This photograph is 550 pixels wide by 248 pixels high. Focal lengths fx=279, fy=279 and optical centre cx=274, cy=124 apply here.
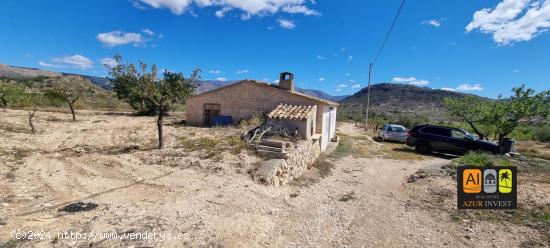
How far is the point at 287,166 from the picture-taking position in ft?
30.4

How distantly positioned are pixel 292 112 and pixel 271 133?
2.12m

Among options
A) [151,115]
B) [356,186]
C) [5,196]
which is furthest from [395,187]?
[151,115]

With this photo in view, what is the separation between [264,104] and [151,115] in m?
17.7

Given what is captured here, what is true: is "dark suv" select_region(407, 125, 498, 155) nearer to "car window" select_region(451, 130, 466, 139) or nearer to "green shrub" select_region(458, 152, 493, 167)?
"car window" select_region(451, 130, 466, 139)

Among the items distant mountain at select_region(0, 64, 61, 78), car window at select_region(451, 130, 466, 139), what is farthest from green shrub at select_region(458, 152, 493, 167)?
distant mountain at select_region(0, 64, 61, 78)

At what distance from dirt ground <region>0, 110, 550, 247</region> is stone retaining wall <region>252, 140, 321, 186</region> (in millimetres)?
370

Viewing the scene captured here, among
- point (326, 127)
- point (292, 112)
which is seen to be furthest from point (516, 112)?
point (292, 112)

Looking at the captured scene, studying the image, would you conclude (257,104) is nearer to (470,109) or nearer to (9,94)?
(470,109)

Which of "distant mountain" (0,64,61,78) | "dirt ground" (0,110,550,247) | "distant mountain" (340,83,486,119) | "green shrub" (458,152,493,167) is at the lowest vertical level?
"dirt ground" (0,110,550,247)

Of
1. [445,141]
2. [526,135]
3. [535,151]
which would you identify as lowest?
[535,151]

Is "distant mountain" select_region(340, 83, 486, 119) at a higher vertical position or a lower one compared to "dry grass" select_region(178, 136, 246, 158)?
higher

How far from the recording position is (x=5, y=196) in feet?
19.2

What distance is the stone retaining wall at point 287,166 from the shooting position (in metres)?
8.16

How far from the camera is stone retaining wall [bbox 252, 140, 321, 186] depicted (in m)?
8.16
